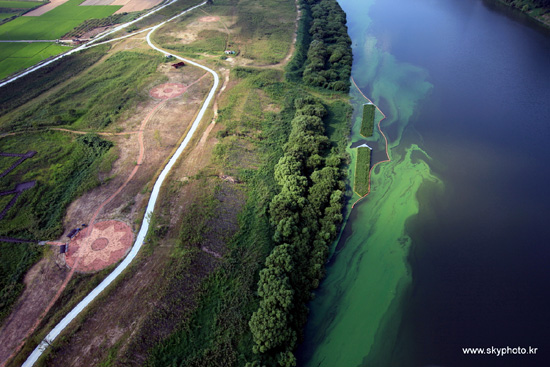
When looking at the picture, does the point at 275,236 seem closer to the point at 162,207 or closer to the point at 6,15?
the point at 162,207

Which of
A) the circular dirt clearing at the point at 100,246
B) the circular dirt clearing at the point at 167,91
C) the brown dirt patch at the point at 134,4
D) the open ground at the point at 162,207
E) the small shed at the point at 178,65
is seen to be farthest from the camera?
the brown dirt patch at the point at 134,4

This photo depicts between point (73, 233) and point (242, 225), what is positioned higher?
point (242, 225)

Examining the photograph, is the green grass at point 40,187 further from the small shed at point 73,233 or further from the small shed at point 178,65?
the small shed at point 178,65

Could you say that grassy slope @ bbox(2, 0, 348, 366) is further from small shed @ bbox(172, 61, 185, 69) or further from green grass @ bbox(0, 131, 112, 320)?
small shed @ bbox(172, 61, 185, 69)

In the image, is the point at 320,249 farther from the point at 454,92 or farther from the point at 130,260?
the point at 454,92

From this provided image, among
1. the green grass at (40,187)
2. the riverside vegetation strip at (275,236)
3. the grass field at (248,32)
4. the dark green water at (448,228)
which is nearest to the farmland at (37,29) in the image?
the grass field at (248,32)

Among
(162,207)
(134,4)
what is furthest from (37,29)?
(162,207)

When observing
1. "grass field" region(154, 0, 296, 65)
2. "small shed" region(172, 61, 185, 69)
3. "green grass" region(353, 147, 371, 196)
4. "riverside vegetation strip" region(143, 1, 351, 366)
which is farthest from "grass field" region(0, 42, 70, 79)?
"green grass" region(353, 147, 371, 196)
